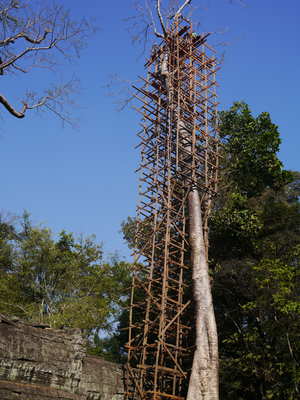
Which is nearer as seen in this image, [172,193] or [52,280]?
[172,193]

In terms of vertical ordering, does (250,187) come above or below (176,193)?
above

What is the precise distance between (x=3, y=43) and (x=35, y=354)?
6.61 m

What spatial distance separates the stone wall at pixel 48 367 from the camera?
8898 millimetres

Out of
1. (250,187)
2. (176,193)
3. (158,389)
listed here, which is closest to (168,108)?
(176,193)

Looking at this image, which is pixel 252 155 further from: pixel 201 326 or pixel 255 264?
pixel 201 326

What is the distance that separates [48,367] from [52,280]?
1223cm

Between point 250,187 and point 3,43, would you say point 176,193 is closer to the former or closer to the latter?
point 250,187

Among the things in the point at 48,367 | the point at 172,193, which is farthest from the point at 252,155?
the point at 48,367

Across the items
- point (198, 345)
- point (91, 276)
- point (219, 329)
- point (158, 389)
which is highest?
point (91, 276)

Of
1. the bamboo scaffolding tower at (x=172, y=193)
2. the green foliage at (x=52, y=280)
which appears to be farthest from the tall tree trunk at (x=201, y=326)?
the green foliage at (x=52, y=280)

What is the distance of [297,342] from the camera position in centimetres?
1228

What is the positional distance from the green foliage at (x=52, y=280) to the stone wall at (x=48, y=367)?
27.7 ft

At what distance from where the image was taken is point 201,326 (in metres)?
12.4

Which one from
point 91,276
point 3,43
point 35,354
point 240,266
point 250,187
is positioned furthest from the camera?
point 91,276
